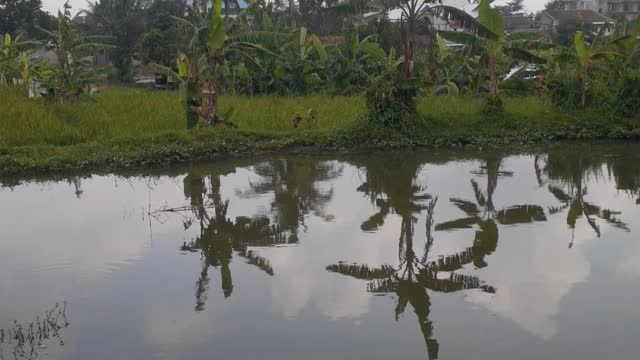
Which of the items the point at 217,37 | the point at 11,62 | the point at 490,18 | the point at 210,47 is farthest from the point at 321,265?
the point at 11,62

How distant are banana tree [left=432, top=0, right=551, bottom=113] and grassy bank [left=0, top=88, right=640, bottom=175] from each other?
888mm

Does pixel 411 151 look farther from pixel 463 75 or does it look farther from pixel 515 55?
pixel 463 75

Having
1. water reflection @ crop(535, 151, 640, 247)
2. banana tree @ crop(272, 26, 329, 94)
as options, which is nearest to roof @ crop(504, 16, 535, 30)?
banana tree @ crop(272, 26, 329, 94)

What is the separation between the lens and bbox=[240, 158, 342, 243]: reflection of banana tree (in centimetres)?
677

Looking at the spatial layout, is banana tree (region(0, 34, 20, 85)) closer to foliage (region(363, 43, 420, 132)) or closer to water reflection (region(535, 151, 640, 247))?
foliage (region(363, 43, 420, 132))

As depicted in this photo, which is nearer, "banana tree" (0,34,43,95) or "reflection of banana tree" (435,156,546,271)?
"reflection of banana tree" (435,156,546,271)

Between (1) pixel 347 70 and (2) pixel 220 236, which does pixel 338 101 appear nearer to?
(1) pixel 347 70

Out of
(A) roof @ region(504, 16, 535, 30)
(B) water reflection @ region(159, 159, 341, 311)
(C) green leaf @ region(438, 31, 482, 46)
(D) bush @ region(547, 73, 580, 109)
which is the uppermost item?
(A) roof @ region(504, 16, 535, 30)

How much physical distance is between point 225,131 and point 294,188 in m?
2.49

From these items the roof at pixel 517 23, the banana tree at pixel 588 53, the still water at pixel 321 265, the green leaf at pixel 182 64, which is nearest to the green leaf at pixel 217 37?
the green leaf at pixel 182 64

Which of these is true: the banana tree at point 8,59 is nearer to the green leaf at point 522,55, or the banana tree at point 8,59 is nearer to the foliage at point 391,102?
the foliage at point 391,102

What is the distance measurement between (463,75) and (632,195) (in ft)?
27.6

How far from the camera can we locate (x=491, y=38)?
34.4ft

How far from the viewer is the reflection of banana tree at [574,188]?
6.58m
